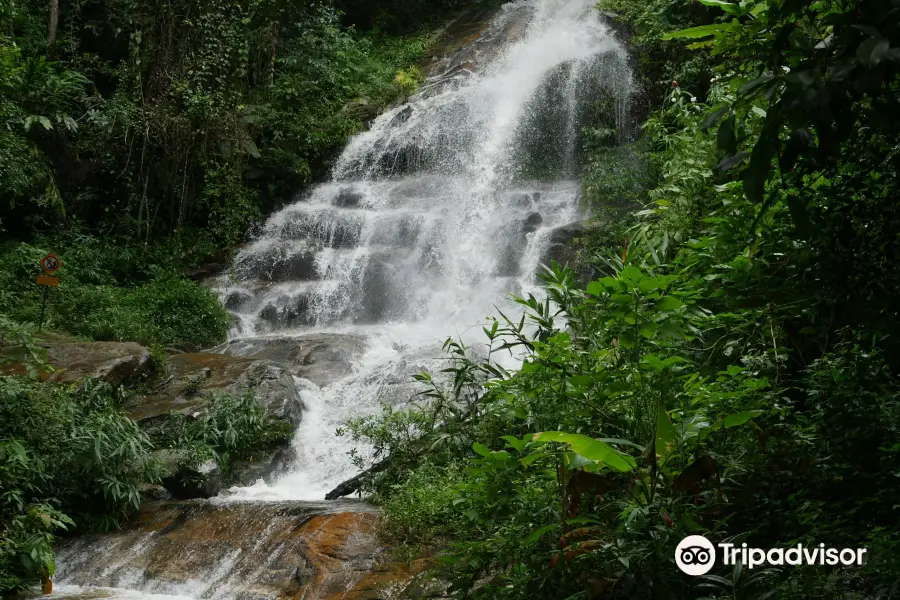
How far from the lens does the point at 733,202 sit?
4137 mm

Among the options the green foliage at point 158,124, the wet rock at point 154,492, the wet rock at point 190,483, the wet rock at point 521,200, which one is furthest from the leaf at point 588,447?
the green foliage at point 158,124

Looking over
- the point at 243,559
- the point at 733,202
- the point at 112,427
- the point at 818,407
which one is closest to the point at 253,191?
the point at 112,427

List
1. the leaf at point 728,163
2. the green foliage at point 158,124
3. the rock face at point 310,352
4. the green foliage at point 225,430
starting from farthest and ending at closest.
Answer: the green foliage at point 158,124, the rock face at point 310,352, the green foliage at point 225,430, the leaf at point 728,163

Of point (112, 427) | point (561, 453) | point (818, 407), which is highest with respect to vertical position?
point (818, 407)

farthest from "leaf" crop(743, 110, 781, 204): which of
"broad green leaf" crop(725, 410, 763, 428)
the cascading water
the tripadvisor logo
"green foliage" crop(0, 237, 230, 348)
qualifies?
"green foliage" crop(0, 237, 230, 348)

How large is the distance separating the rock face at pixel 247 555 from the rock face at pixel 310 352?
355cm

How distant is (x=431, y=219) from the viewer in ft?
46.8

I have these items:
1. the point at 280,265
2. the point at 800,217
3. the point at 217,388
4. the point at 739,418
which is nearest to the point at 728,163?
the point at 800,217

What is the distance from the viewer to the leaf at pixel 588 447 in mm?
2629

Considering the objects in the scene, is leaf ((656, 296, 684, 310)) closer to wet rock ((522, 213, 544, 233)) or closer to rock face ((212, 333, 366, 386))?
rock face ((212, 333, 366, 386))

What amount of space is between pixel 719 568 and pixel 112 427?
19.6ft

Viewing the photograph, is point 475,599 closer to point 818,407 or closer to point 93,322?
point 818,407

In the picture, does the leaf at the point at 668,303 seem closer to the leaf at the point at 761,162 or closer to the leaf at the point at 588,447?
the leaf at the point at 588,447

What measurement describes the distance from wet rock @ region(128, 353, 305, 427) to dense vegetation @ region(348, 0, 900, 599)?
5.18m
